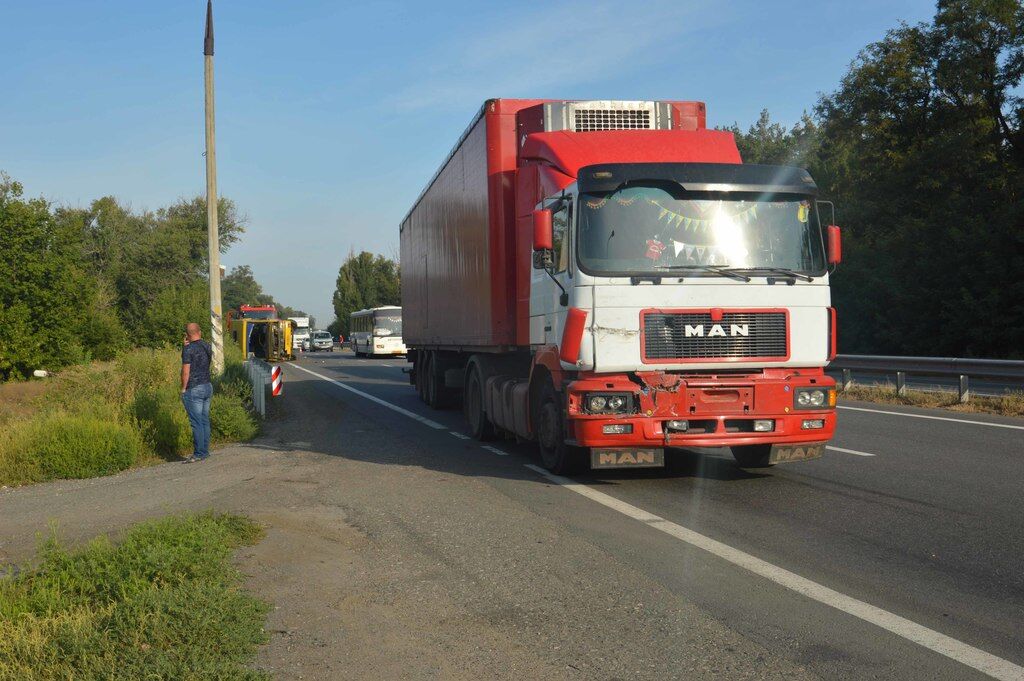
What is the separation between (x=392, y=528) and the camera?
747 cm

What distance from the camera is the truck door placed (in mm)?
9078

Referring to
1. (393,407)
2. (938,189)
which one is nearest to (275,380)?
(393,407)

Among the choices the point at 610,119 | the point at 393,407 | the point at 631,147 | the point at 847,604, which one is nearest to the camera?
the point at 847,604

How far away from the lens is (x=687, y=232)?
8930 mm

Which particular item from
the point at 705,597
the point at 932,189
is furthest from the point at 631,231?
the point at 932,189

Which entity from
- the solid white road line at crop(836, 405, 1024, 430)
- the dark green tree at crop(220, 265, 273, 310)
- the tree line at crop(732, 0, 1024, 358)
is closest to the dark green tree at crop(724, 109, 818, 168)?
the tree line at crop(732, 0, 1024, 358)

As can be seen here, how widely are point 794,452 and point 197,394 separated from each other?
725 centimetres

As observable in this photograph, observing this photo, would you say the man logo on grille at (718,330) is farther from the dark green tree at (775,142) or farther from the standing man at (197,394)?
the dark green tree at (775,142)

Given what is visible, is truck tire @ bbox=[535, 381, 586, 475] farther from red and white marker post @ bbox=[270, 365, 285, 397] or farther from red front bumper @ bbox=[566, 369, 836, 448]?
red and white marker post @ bbox=[270, 365, 285, 397]

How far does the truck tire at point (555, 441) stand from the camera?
962 cm

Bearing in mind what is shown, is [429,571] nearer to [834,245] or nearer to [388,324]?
[834,245]

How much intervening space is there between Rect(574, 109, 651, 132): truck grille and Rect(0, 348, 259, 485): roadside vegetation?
6.71m

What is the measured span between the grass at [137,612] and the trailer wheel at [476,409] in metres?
6.54

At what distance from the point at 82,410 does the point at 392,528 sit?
342 inches
